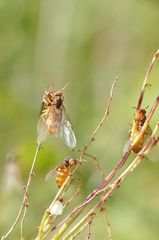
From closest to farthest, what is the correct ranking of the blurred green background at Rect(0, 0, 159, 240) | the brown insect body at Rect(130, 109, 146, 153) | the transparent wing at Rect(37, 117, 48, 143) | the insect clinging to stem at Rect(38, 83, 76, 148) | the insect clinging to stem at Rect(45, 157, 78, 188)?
the brown insect body at Rect(130, 109, 146, 153), the insect clinging to stem at Rect(45, 157, 78, 188), the transparent wing at Rect(37, 117, 48, 143), the insect clinging to stem at Rect(38, 83, 76, 148), the blurred green background at Rect(0, 0, 159, 240)

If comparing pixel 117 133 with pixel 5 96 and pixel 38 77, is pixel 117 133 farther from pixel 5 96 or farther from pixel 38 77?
pixel 38 77

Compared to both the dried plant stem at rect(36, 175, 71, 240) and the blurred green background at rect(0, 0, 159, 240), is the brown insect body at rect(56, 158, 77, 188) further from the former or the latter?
the blurred green background at rect(0, 0, 159, 240)

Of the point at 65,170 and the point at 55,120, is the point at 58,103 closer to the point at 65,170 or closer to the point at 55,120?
the point at 55,120

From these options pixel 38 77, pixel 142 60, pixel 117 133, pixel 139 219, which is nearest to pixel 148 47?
pixel 142 60

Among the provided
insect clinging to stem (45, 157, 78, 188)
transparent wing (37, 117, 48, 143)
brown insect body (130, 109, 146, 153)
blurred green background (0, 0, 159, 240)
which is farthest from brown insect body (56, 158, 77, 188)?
blurred green background (0, 0, 159, 240)

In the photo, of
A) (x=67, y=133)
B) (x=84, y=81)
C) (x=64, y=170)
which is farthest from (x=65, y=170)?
(x=84, y=81)

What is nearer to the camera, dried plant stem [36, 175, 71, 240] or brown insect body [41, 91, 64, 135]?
dried plant stem [36, 175, 71, 240]
